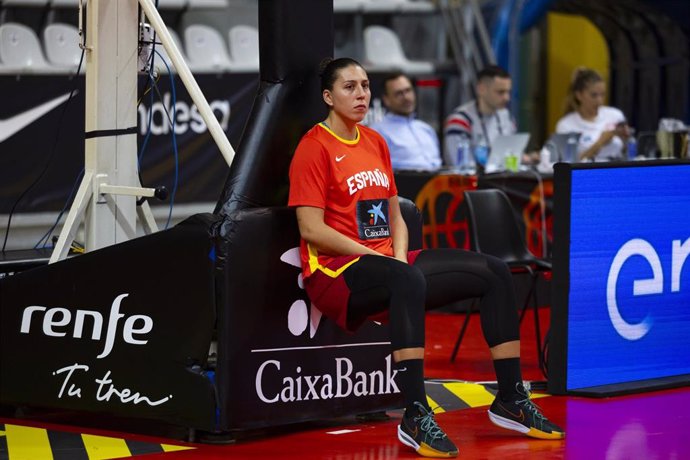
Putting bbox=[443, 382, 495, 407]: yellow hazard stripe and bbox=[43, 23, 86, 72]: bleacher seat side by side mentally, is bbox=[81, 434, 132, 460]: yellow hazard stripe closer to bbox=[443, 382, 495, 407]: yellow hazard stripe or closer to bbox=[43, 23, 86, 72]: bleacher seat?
bbox=[443, 382, 495, 407]: yellow hazard stripe

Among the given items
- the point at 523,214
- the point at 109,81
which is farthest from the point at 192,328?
the point at 523,214

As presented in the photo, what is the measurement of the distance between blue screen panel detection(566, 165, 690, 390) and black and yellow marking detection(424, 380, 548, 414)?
1.27 ft

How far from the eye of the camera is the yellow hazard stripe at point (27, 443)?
554 centimetres

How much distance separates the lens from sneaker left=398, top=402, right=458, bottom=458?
5480 millimetres

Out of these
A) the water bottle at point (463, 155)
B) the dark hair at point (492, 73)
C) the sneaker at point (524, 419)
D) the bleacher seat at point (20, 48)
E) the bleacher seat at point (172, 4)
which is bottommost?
the sneaker at point (524, 419)

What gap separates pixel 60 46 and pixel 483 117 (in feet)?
12.5

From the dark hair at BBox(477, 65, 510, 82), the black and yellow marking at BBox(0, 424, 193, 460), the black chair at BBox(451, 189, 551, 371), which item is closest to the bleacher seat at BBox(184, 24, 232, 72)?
the dark hair at BBox(477, 65, 510, 82)

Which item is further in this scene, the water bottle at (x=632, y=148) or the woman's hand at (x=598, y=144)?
the woman's hand at (x=598, y=144)

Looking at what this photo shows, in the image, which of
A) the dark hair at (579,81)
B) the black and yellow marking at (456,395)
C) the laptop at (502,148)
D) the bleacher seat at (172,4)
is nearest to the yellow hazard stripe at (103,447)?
the black and yellow marking at (456,395)

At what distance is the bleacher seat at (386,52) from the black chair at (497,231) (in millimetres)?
5818

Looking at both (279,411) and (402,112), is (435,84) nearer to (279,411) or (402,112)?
(402,112)

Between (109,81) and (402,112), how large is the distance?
4.07m

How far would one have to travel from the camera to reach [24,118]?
10609 millimetres

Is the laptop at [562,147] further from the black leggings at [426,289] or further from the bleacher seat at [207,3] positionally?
the black leggings at [426,289]
